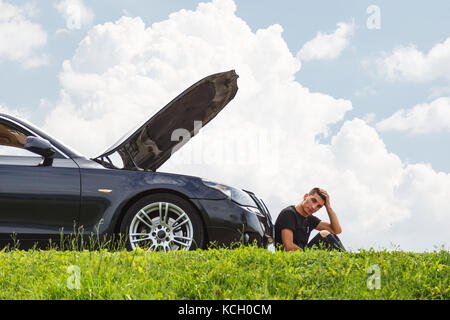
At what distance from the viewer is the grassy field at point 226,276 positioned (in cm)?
366

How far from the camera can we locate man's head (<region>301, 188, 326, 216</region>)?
6902mm

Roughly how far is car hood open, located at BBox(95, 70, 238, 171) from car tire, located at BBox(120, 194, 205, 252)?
2.25ft

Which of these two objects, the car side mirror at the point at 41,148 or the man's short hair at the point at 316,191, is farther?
the man's short hair at the point at 316,191

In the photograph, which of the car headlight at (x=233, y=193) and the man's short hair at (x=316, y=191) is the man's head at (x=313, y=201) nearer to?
the man's short hair at (x=316, y=191)

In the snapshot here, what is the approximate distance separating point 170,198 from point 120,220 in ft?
2.07

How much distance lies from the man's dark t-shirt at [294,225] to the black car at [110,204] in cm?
97

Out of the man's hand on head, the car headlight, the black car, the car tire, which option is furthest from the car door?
the man's hand on head

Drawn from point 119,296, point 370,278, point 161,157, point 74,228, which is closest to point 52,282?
point 119,296

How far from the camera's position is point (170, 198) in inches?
218

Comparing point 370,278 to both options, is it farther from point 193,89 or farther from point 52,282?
point 193,89

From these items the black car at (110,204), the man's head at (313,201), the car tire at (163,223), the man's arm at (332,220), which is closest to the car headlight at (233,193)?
the black car at (110,204)

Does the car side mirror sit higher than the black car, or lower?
higher

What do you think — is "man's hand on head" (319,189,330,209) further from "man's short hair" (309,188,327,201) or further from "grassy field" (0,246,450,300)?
"grassy field" (0,246,450,300)

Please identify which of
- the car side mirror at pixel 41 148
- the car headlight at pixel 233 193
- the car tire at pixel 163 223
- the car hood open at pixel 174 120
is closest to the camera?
the car side mirror at pixel 41 148
